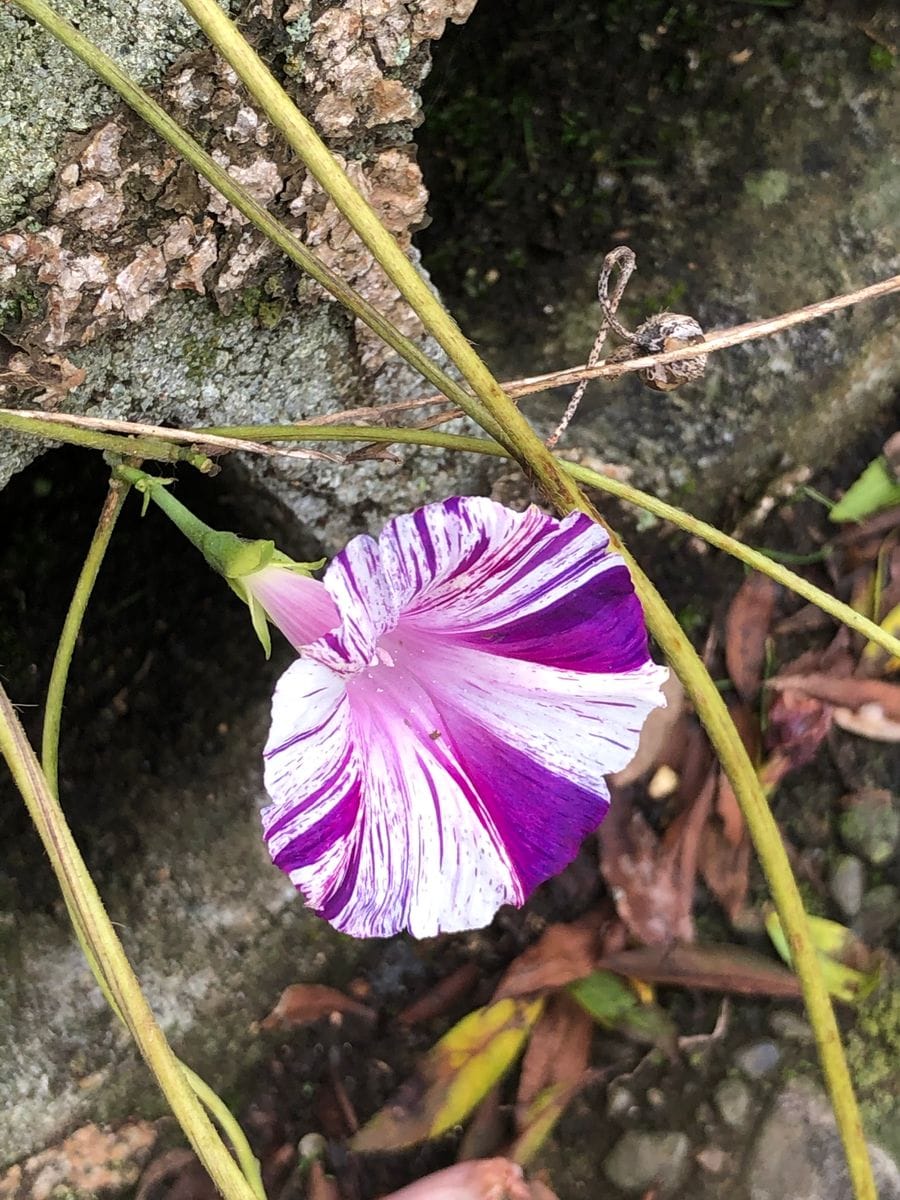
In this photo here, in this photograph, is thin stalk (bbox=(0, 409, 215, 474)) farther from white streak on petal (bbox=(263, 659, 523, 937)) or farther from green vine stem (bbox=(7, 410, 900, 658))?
white streak on petal (bbox=(263, 659, 523, 937))

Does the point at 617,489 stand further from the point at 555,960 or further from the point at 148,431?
the point at 555,960

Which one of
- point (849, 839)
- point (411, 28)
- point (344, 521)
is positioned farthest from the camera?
point (849, 839)

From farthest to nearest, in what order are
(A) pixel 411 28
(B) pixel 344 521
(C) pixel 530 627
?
1. (B) pixel 344 521
2. (A) pixel 411 28
3. (C) pixel 530 627

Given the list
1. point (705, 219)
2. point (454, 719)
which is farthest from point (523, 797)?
point (705, 219)

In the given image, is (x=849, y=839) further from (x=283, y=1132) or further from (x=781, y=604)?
(x=283, y=1132)

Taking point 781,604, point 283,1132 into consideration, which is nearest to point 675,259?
point 781,604

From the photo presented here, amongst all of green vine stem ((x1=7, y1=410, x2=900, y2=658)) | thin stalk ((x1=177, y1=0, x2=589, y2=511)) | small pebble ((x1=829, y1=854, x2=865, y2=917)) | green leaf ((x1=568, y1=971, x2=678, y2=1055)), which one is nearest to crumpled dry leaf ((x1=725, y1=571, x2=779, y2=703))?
small pebble ((x1=829, y1=854, x2=865, y2=917))

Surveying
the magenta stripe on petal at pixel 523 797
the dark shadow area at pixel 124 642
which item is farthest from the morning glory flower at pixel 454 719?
the dark shadow area at pixel 124 642
